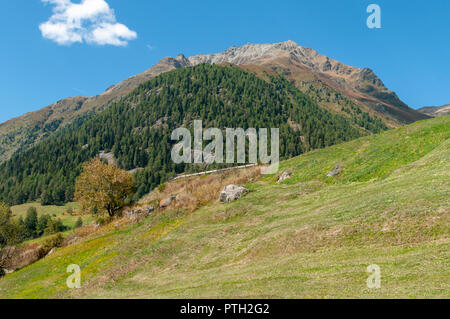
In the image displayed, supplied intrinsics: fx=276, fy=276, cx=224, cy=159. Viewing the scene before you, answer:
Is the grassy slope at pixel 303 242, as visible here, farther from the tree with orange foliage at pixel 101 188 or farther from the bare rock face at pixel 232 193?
the tree with orange foliage at pixel 101 188

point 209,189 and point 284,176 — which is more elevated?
point 284,176

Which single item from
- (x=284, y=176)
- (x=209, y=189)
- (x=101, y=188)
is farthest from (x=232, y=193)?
(x=101, y=188)

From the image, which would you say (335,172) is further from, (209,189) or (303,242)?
(303,242)

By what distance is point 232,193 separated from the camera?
1746 inches

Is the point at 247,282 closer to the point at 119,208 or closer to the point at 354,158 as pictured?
the point at 354,158

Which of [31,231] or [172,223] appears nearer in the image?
[172,223]

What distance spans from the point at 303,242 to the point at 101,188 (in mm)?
51996

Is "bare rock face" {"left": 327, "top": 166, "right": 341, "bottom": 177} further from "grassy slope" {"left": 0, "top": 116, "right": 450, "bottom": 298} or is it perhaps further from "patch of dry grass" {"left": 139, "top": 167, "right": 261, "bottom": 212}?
"patch of dry grass" {"left": 139, "top": 167, "right": 261, "bottom": 212}

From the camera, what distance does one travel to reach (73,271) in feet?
121

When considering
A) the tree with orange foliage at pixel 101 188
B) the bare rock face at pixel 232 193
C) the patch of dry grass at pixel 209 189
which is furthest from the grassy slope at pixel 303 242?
the tree with orange foliage at pixel 101 188

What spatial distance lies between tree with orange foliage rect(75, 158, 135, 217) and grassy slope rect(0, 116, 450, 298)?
1461 cm
